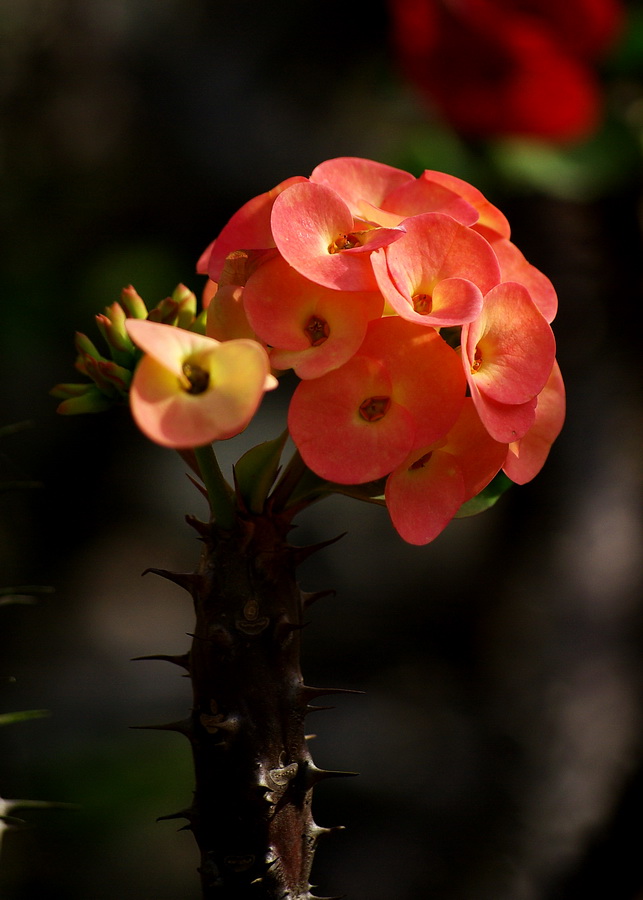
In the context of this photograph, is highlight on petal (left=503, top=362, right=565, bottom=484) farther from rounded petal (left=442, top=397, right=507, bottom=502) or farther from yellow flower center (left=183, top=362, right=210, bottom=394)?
yellow flower center (left=183, top=362, right=210, bottom=394)

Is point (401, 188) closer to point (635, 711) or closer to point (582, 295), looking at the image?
point (582, 295)

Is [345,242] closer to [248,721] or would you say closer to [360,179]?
[360,179]

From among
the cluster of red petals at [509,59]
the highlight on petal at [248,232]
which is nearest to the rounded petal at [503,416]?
the highlight on petal at [248,232]

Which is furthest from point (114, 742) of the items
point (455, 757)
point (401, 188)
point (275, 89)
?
point (275, 89)

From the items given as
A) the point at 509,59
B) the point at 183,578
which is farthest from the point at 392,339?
the point at 509,59

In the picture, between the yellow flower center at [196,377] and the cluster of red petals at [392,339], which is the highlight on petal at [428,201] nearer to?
the cluster of red petals at [392,339]

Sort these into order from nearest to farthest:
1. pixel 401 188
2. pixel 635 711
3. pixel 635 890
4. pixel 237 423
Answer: pixel 237 423
pixel 401 188
pixel 635 890
pixel 635 711

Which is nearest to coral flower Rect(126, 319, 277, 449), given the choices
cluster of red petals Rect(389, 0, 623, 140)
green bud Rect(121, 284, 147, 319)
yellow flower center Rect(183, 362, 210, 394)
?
yellow flower center Rect(183, 362, 210, 394)

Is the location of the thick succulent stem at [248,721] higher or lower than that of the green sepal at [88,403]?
lower
